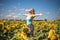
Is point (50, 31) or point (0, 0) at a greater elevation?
point (0, 0)

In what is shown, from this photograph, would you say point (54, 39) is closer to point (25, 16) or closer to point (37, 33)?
point (37, 33)

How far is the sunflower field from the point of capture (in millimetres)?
2635

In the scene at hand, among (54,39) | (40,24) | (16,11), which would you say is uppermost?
(16,11)

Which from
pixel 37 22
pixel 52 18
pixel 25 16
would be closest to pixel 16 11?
pixel 25 16

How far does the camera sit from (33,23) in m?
2.71

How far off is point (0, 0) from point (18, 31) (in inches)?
18.5

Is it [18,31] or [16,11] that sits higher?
[16,11]

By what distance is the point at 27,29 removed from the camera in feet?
8.68

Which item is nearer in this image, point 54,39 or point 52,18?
point 54,39

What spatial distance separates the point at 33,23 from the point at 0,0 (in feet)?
1.71

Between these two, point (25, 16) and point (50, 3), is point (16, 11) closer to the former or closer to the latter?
point (25, 16)

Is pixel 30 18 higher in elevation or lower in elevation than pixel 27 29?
higher

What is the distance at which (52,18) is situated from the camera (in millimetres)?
2771

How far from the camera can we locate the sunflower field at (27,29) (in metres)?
2.63
